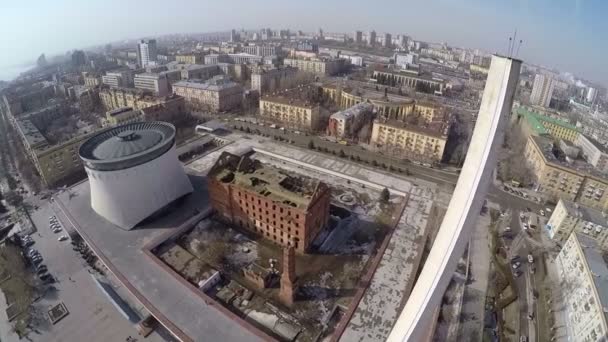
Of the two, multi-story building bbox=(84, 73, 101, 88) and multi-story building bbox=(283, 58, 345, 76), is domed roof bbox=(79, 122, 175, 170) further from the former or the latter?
multi-story building bbox=(283, 58, 345, 76)

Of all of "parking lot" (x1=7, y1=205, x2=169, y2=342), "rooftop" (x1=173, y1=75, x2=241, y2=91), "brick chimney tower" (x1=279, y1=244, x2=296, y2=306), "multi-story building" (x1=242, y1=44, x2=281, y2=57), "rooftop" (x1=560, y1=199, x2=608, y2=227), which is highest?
"multi-story building" (x1=242, y1=44, x2=281, y2=57)

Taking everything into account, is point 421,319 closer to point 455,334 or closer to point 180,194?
point 455,334

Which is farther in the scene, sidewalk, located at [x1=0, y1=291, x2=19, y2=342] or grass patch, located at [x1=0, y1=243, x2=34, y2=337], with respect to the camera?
grass patch, located at [x1=0, y1=243, x2=34, y2=337]

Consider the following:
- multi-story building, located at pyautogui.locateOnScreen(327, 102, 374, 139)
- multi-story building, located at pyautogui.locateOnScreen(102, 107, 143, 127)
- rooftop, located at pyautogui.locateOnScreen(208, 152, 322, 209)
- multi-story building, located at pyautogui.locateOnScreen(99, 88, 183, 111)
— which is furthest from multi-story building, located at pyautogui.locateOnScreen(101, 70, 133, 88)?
rooftop, located at pyautogui.locateOnScreen(208, 152, 322, 209)

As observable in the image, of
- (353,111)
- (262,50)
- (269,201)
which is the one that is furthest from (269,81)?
(262,50)

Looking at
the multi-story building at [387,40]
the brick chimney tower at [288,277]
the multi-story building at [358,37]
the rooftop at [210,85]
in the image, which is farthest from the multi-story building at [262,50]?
the brick chimney tower at [288,277]

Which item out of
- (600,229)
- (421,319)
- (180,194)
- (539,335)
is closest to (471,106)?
(600,229)

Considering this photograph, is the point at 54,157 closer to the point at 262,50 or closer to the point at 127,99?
the point at 127,99
